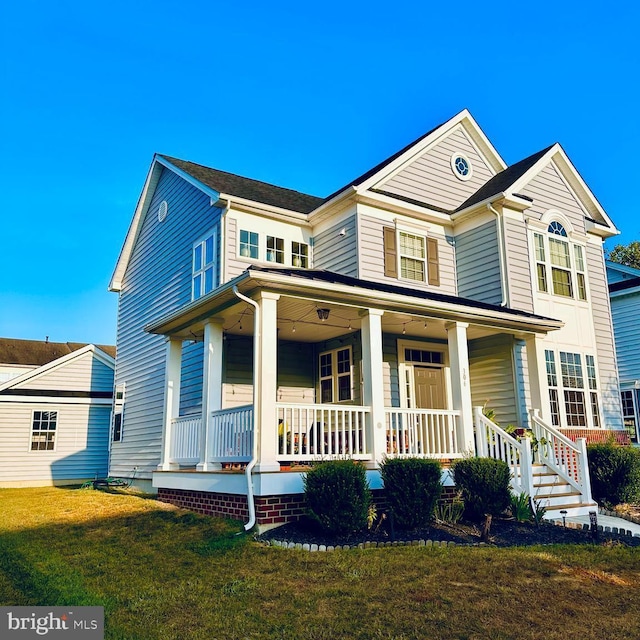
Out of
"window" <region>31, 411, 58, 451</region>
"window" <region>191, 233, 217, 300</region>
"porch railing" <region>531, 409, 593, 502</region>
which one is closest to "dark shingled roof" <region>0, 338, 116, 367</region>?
"window" <region>31, 411, 58, 451</region>

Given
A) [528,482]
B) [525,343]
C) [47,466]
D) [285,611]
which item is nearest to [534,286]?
[525,343]

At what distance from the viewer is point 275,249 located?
14336 mm

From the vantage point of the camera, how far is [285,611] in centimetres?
543

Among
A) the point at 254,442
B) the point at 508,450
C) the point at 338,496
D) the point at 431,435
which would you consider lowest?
the point at 338,496

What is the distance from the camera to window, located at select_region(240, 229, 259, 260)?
45.1ft

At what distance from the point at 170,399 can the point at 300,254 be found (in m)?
4.97

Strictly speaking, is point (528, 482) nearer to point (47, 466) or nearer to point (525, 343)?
point (525, 343)

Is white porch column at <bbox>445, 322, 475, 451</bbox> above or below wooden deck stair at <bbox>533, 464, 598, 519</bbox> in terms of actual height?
above

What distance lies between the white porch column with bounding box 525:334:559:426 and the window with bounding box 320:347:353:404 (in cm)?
378

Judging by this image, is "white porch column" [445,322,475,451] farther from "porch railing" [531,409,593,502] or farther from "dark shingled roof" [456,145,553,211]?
"dark shingled roof" [456,145,553,211]

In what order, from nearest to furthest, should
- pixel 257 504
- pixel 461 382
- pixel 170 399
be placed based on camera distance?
pixel 257 504 < pixel 461 382 < pixel 170 399

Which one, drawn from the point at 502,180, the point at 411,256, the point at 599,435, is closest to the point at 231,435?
the point at 411,256

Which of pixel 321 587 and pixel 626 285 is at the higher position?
pixel 626 285

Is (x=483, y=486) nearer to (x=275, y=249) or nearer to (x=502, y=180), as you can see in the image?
(x=275, y=249)
